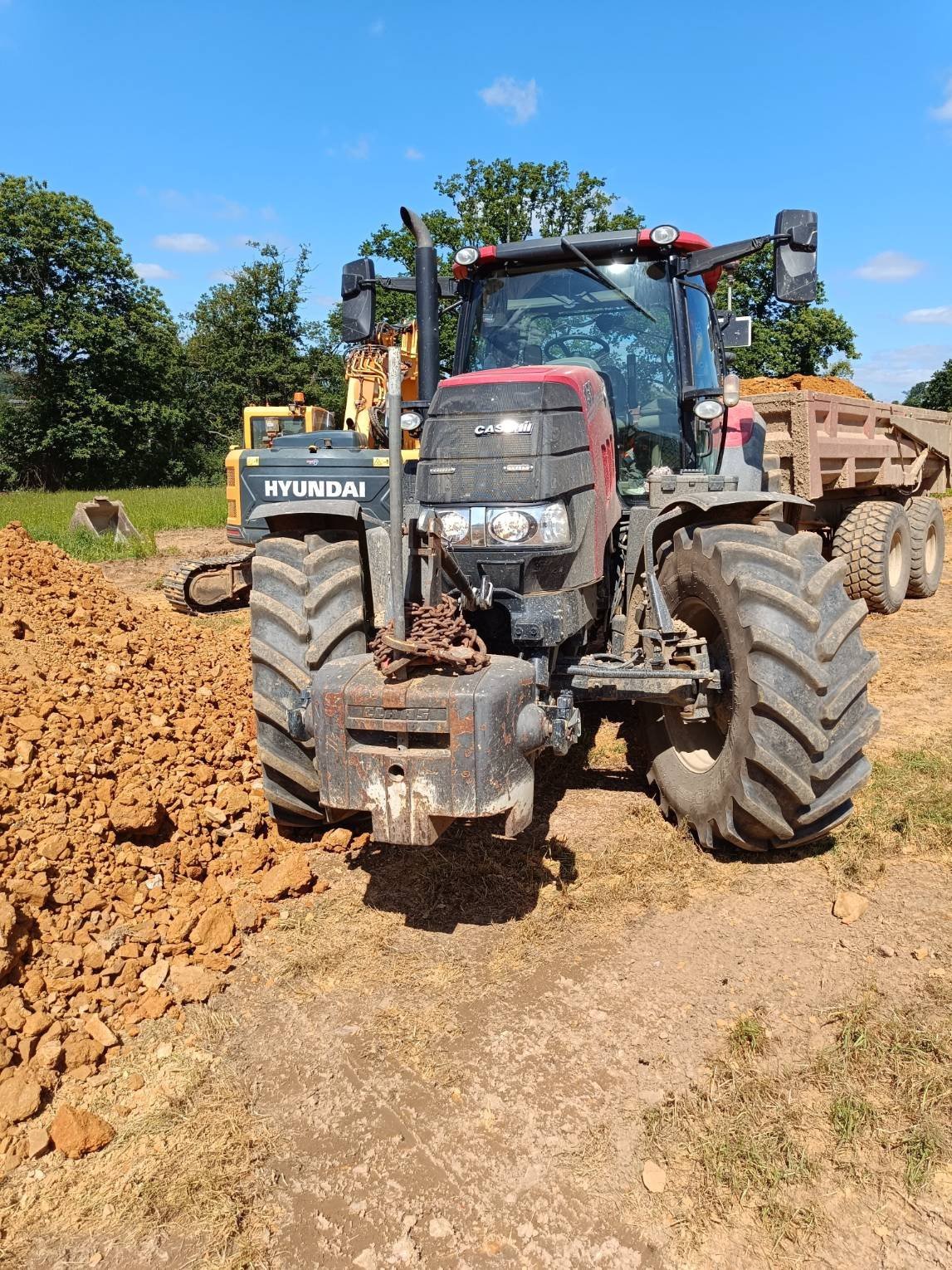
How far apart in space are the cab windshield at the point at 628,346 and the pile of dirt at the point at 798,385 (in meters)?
6.13

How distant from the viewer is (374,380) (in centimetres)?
1113

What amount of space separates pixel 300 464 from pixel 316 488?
425 millimetres

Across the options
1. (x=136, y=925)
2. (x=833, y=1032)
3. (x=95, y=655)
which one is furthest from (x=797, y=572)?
(x=95, y=655)

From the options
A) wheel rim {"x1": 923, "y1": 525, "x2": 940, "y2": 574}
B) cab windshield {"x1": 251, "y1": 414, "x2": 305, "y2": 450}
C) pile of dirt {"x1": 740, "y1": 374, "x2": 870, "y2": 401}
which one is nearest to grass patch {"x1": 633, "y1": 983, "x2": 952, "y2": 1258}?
wheel rim {"x1": 923, "y1": 525, "x2": 940, "y2": 574}

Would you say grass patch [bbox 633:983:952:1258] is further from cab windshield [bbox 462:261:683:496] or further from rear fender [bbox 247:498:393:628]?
cab windshield [bbox 462:261:683:496]

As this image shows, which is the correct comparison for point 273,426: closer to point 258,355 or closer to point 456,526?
point 456,526

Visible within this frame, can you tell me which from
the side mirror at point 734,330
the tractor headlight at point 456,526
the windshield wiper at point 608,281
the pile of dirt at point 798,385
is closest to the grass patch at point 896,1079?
the tractor headlight at point 456,526

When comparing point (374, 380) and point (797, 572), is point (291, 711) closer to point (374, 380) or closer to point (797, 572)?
point (797, 572)

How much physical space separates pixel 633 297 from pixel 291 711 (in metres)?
2.98

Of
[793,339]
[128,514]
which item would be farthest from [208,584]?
[793,339]

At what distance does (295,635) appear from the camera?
3664mm

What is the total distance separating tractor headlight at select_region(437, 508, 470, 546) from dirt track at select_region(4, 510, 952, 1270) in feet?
4.63

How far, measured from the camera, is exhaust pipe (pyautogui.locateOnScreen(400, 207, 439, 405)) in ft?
14.1

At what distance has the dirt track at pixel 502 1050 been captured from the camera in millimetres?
2240
